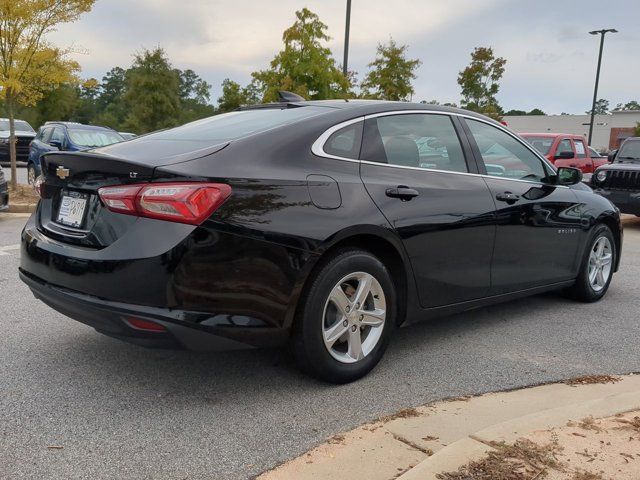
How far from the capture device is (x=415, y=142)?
397 centimetres

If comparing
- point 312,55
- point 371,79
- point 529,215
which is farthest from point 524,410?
point 371,79

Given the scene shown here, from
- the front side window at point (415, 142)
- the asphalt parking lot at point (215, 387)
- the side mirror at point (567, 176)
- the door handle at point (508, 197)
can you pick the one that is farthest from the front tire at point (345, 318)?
the side mirror at point (567, 176)

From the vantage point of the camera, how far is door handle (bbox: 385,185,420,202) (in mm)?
3619

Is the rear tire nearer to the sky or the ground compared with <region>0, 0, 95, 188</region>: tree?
nearer to the ground

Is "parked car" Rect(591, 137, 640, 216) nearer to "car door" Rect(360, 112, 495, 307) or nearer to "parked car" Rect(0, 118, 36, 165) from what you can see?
"car door" Rect(360, 112, 495, 307)

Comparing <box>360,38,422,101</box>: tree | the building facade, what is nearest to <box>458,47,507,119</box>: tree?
<box>360,38,422,101</box>: tree

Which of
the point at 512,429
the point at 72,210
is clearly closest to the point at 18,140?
the point at 72,210

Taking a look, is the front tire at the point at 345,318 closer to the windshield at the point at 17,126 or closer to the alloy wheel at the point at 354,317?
the alloy wheel at the point at 354,317

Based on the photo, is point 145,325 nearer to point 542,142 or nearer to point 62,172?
point 62,172

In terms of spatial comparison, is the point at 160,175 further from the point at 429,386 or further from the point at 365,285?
the point at 429,386

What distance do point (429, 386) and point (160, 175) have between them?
1885 millimetres

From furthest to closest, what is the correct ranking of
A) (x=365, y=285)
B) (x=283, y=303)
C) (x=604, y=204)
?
(x=604, y=204), (x=365, y=285), (x=283, y=303)

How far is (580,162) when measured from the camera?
1521 centimetres

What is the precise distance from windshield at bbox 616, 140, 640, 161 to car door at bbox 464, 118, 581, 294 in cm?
808
